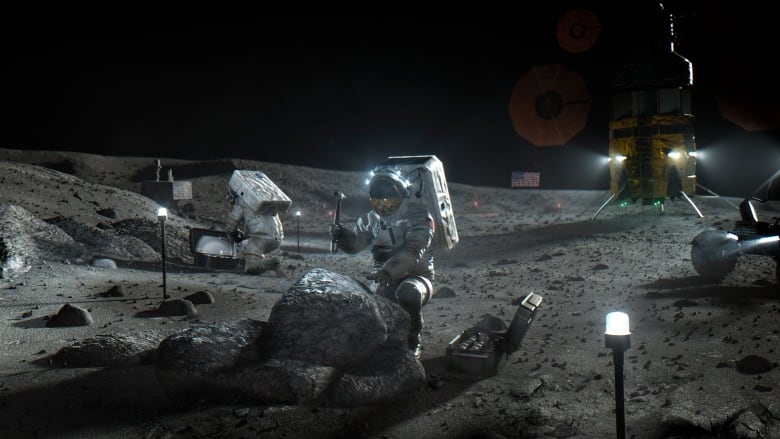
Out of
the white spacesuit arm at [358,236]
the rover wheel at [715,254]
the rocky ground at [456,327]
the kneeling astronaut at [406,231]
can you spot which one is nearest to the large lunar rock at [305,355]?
the rocky ground at [456,327]

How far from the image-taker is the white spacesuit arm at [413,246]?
5.84 metres

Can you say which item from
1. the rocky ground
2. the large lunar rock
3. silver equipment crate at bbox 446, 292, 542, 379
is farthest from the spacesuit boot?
the large lunar rock

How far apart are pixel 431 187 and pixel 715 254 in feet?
19.9

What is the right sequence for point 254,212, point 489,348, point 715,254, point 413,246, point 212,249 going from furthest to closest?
1. point 212,249
2. point 254,212
3. point 715,254
4. point 413,246
5. point 489,348

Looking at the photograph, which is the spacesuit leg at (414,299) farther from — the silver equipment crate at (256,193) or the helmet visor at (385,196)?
the silver equipment crate at (256,193)

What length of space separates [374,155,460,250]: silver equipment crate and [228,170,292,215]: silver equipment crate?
13.7ft

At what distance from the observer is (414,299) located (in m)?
5.83

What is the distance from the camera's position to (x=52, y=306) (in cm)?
747

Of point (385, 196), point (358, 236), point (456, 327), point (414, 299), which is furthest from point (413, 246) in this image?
point (456, 327)

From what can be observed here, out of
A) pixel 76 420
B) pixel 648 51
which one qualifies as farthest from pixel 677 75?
pixel 76 420

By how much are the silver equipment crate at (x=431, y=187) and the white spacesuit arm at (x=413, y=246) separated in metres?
0.15

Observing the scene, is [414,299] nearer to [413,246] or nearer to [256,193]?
[413,246]

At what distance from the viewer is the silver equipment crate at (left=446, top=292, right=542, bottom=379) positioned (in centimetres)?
553

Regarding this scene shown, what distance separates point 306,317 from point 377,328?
63 cm
